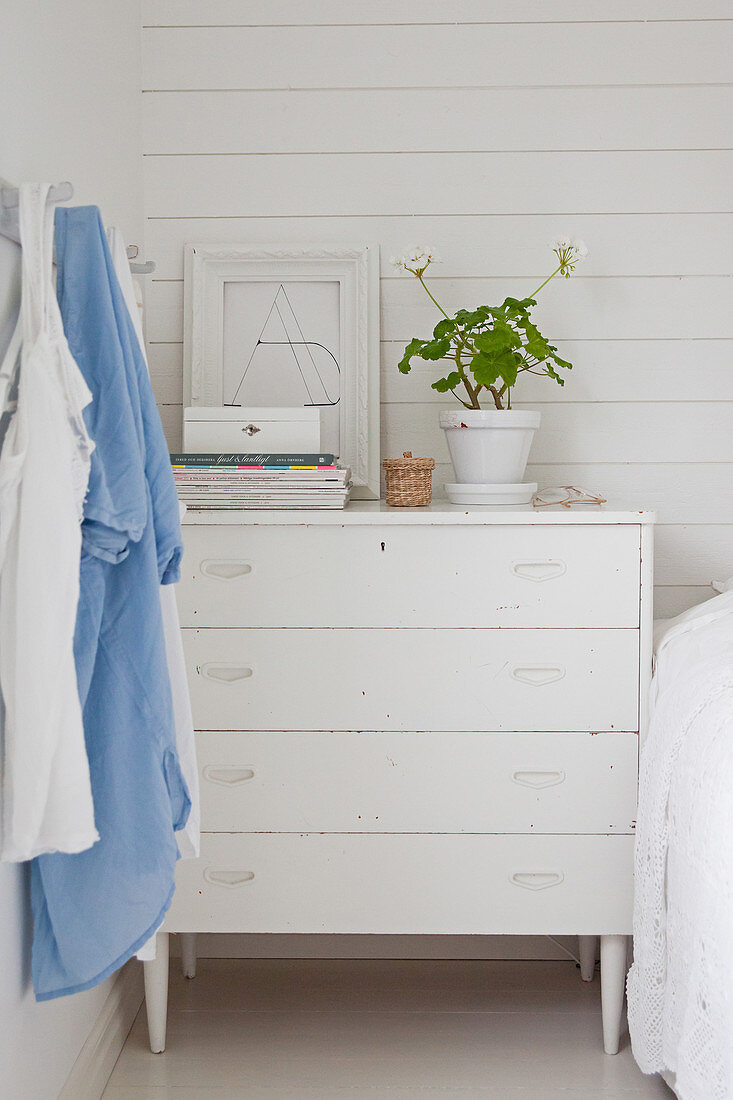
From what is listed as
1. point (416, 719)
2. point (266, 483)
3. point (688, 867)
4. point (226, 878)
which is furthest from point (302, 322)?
point (688, 867)

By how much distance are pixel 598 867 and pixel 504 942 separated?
567 mm

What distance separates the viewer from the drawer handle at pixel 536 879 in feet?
5.30

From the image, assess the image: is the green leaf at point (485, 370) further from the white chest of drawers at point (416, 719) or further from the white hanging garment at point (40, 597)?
the white hanging garment at point (40, 597)

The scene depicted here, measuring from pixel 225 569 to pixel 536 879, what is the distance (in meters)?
0.78

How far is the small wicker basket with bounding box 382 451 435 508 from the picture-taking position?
5.61 ft

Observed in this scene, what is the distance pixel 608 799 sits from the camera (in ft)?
5.27

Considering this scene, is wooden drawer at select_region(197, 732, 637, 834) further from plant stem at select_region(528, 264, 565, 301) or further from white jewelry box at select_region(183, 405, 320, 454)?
plant stem at select_region(528, 264, 565, 301)

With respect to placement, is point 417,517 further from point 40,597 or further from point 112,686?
point 40,597

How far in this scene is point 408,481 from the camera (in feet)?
5.60

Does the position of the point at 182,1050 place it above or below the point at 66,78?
below

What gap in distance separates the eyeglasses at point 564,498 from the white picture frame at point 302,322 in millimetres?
367

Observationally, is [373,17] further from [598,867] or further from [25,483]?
[598,867]

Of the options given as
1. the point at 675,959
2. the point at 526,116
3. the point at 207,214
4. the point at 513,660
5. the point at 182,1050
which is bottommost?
the point at 182,1050

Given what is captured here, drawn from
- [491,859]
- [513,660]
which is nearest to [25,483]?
[513,660]
